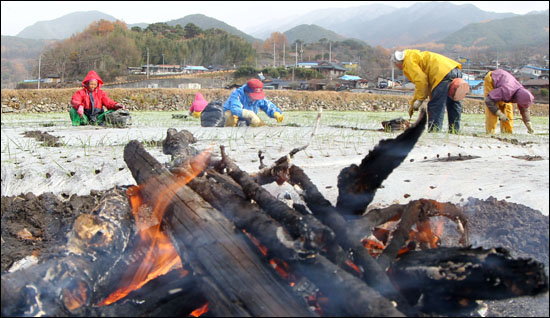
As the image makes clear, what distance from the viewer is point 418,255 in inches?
59.9

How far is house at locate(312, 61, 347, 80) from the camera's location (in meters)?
15.3

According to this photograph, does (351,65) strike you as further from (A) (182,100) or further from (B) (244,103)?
(B) (244,103)

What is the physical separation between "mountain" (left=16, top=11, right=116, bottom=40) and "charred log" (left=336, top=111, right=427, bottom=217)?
166 cm

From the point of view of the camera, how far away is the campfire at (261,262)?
1243 millimetres

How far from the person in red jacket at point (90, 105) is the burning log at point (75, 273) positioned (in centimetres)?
562

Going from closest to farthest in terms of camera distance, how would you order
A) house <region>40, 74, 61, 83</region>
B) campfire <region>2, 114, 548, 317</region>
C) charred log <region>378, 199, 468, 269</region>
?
campfire <region>2, 114, 548, 317</region> < charred log <region>378, 199, 468, 269</region> < house <region>40, 74, 61, 83</region>

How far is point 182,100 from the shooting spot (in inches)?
576

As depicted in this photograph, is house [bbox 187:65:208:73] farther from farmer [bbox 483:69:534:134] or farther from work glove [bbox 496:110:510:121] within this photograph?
work glove [bbox 496:110:510:121]

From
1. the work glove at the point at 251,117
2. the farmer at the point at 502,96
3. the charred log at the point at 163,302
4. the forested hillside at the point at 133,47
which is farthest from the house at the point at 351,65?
the charred log at the point at 163,302

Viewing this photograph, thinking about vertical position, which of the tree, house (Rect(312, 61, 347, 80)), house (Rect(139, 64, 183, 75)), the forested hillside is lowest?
→ house (Rect(139, 64, 183, 75))

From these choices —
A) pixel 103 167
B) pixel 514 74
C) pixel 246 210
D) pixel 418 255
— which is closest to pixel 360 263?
pixel 418 255

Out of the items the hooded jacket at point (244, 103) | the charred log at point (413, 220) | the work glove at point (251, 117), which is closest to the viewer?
the charred log at point (413, 220)

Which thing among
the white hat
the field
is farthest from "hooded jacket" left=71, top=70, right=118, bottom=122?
the white hat

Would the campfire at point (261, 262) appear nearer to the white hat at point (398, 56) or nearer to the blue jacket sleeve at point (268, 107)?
the white hat at point (398, 56)
